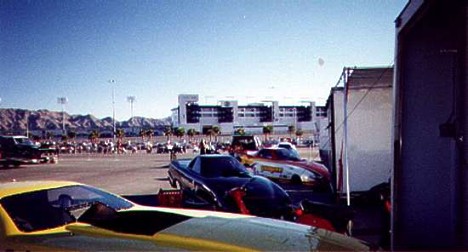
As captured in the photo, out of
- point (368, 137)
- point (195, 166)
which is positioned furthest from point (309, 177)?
point (195, 166)

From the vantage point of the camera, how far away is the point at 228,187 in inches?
269

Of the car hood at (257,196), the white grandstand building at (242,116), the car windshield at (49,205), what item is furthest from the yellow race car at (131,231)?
the white grandstand building at (242,116)

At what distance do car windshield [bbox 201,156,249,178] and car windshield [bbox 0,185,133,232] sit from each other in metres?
3.75

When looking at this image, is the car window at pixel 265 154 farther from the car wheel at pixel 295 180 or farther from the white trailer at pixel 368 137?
the white trailer at pixel 368 137

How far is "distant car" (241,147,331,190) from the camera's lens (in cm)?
1061

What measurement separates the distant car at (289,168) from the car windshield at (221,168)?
137 inches

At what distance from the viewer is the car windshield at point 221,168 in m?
7.75

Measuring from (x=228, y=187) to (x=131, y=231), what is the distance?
429 cm

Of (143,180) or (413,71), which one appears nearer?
(413,71)

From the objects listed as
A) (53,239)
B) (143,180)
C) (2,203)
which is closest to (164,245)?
(53,239)

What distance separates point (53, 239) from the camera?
8.95 ft

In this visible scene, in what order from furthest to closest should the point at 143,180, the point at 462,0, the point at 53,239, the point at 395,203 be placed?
the point at 143,180
the point at 395,203
the point at 462,0
the point at 53,239

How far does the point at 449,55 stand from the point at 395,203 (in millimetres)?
2434

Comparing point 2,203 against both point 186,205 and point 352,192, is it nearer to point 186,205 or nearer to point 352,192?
point 186,205
